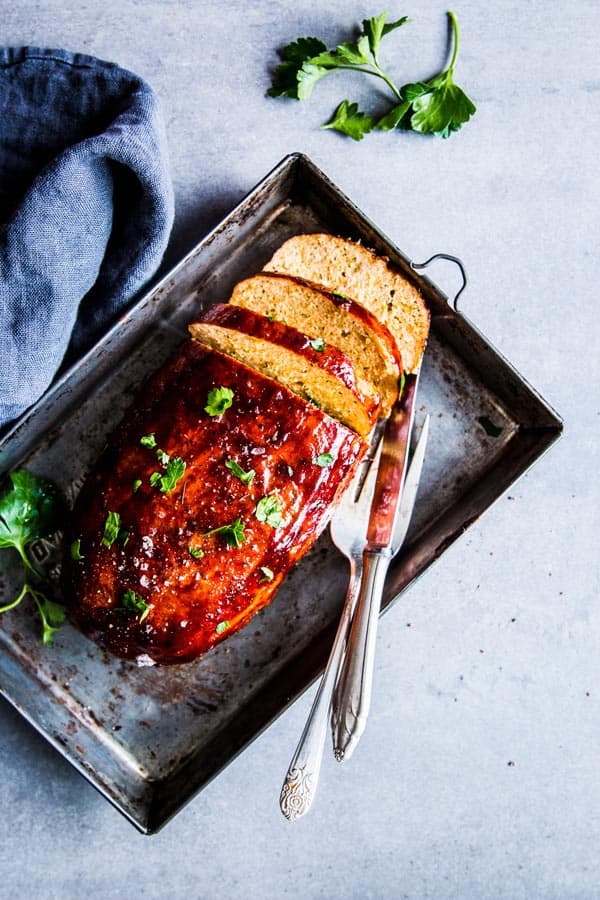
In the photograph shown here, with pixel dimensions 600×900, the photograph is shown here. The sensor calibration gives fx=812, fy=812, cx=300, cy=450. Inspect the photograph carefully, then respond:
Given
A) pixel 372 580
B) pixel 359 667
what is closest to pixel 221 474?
pixel 372 580

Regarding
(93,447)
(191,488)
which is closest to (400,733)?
(191,488)

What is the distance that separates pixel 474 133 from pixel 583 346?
924mm

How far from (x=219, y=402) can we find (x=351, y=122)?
129cm

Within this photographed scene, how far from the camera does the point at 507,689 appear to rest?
315 centimetres

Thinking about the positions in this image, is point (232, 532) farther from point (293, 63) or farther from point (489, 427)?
point (293, 63)

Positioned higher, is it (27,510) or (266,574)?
(266,574)

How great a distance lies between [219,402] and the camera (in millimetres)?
2500

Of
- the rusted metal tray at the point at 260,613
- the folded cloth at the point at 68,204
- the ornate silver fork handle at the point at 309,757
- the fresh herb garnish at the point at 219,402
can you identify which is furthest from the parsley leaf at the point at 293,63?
the ornate silver fork handle at the point at 309,757

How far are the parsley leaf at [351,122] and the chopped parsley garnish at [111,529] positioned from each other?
167cm

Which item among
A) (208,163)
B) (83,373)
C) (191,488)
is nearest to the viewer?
(191,488)

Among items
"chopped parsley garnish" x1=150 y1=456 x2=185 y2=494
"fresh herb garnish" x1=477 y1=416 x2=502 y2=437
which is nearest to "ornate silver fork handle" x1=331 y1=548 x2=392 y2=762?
"fresh herb garnish" x1=477 y1=416 x2=502 y2=437

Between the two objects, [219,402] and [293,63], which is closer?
[219,402]

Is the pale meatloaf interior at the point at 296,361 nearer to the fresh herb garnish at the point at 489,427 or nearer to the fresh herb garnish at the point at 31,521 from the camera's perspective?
the fresh herb garnish at the point at 489,427

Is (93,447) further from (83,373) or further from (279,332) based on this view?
(279,332)
